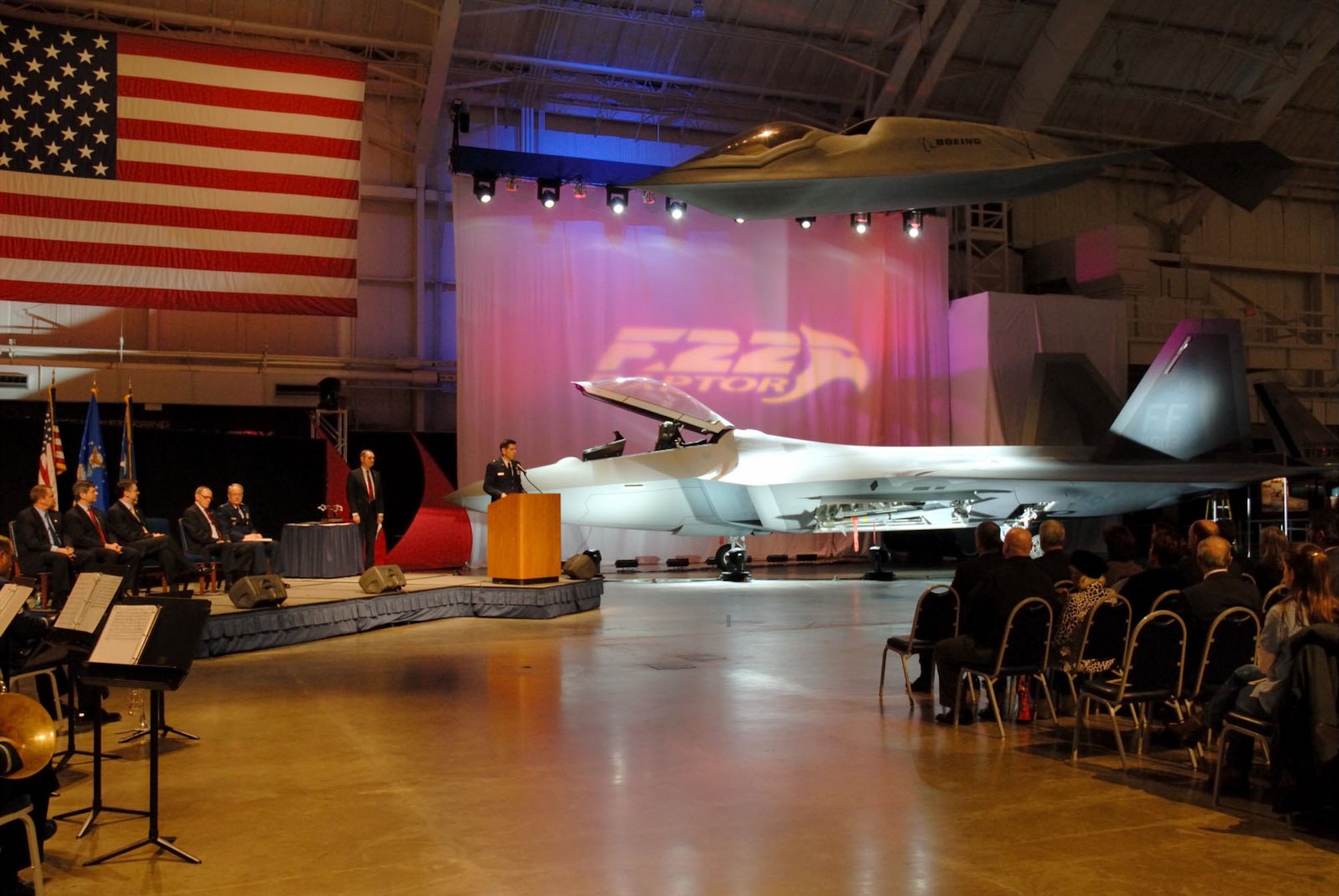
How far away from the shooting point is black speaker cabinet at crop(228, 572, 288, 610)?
25.7 ft

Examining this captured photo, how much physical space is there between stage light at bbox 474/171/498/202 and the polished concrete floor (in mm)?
9117

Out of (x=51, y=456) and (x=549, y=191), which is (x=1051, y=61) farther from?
(x=51, y=456)

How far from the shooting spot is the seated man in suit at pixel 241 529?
982 cm

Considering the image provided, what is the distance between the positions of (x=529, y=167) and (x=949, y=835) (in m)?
12.6

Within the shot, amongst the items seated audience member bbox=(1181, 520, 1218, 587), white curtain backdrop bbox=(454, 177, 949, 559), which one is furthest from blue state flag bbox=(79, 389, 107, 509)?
seated audience member bbox=(1181, 520, 1218, 587)

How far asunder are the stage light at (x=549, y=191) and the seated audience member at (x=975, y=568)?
10.4 metres

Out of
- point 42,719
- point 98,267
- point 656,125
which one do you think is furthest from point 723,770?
point 656,125

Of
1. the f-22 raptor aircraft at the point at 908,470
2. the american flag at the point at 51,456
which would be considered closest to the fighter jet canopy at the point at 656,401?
the f-22 raptor aircraft at the point at 908,470

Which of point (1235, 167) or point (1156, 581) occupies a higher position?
point (1235, 167)

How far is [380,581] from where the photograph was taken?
8.89 metres

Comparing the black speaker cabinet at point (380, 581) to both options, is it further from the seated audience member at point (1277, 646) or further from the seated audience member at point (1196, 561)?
the seated audience member at point (1277, 646)

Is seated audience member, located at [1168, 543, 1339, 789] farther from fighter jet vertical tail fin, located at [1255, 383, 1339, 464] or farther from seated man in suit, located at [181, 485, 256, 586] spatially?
fighter jet vertical tail fin, located at [1255, 383, 1339, 464]

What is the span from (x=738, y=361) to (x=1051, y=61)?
6.82 m

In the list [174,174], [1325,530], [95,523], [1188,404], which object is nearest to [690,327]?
[1188,404]
